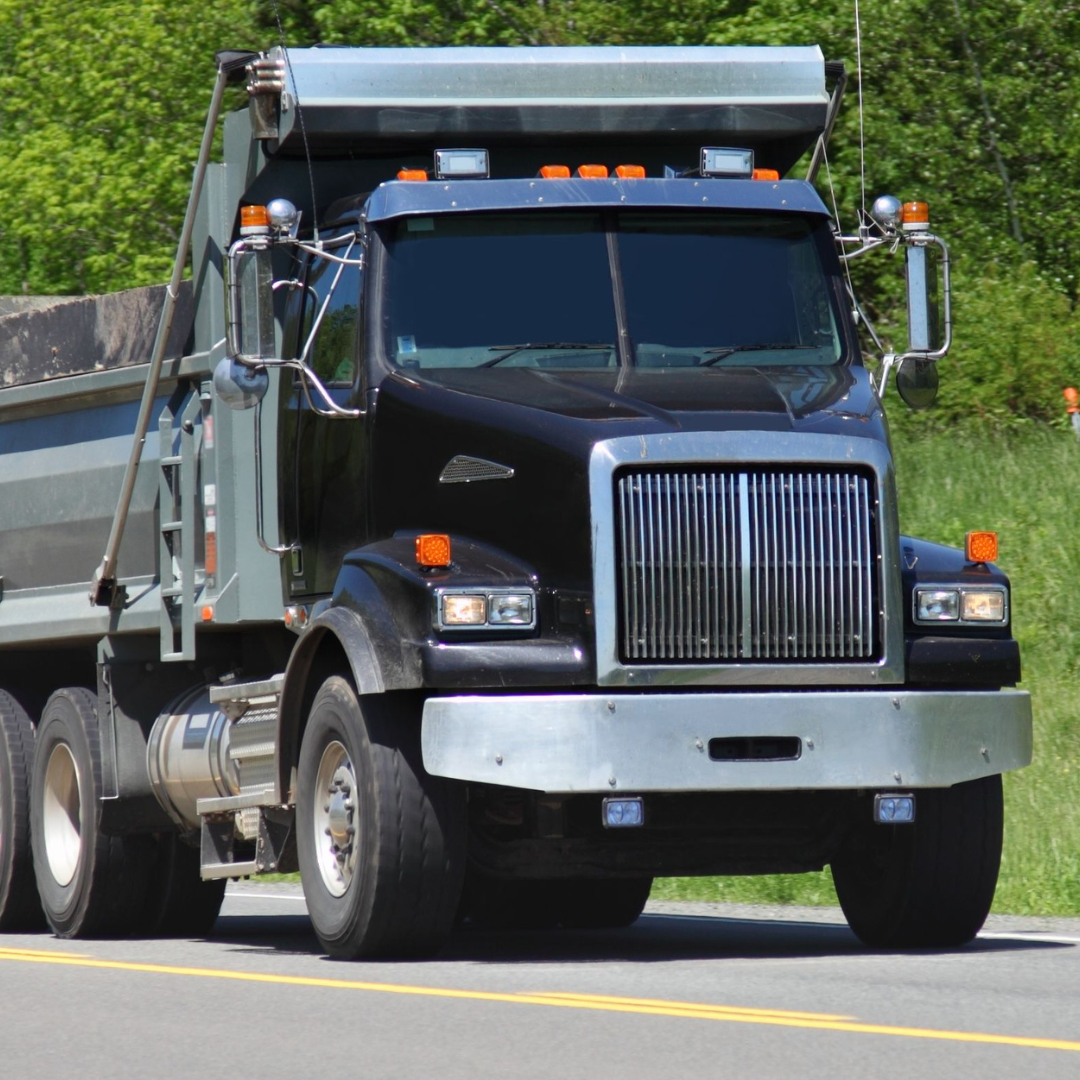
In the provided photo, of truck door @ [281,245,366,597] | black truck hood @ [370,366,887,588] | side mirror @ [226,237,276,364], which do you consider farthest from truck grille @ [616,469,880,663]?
side mirror @ [226,237,276,364]

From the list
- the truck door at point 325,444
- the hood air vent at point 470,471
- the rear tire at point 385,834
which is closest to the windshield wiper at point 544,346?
the truck door at point 325,444

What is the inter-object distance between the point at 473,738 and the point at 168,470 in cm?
315

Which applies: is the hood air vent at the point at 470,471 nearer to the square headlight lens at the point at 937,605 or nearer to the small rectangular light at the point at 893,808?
the square headlight lens at the point at 937,605

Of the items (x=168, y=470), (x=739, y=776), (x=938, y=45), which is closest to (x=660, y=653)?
(x=739, y=776)

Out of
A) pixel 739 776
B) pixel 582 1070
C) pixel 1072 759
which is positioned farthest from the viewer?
pixel 1072 759

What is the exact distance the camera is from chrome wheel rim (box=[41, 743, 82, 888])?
1238 cm

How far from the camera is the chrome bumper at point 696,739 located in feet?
29.1

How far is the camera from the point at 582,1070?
6.58 meters

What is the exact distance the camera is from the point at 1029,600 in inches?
777

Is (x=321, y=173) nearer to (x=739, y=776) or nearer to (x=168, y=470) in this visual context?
(x=168, y=470)

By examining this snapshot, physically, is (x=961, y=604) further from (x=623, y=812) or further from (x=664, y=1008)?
(x=664, y=1008)

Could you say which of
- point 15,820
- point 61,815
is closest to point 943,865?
point 61,815

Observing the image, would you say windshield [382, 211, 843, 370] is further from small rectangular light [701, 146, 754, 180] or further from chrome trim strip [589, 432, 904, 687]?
chrome trim strip [589, 432, 904, 687]

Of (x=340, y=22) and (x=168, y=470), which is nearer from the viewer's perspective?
(x=168, y=470)
